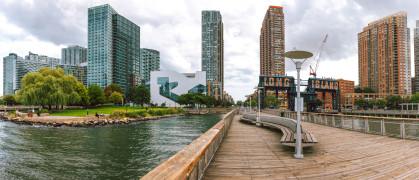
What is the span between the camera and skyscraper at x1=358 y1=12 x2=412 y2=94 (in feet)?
402

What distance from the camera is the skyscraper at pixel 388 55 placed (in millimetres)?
122562

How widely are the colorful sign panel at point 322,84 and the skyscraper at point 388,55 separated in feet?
308

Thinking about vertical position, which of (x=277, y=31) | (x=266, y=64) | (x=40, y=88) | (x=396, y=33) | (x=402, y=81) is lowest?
(x=40, y=88)

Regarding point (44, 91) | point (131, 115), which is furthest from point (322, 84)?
point (44, 91)

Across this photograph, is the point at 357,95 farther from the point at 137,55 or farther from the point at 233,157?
the point at 137,55

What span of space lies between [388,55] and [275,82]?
396 feet

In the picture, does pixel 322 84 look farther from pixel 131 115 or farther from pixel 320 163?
pixel 320 163

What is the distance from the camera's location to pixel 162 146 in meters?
16.9

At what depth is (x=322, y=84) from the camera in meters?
62.3

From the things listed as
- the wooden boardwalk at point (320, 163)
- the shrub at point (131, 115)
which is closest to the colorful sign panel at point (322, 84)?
the shrub at point (131, 115)

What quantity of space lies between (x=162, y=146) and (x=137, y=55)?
17822cm

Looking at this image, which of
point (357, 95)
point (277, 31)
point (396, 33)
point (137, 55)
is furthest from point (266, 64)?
point (137, 55)

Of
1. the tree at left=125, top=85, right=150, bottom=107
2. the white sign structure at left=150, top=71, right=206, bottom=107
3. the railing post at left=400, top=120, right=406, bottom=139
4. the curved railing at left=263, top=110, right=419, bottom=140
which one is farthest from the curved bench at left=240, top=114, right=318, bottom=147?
the white sign structure at left=150, top=71, right=206, bottom=107

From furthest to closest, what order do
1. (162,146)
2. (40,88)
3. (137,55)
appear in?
(137,55)
(40,88)
(162,146)
